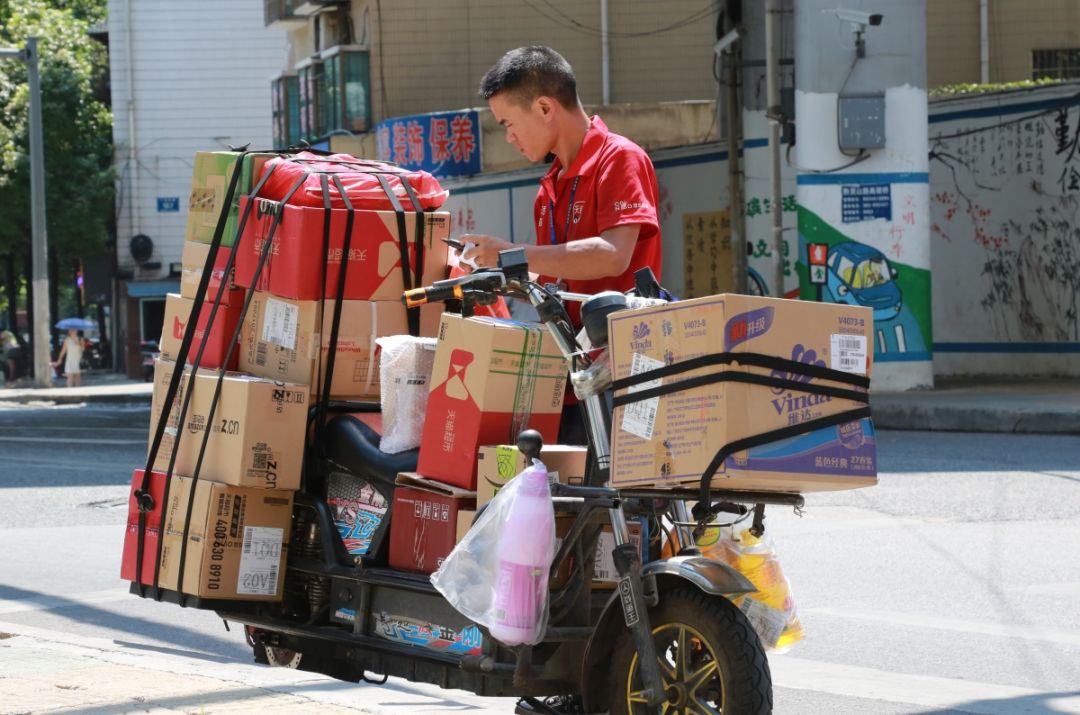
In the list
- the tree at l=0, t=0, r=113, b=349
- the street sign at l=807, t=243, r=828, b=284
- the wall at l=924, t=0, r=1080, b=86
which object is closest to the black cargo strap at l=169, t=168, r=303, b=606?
the street sign at l=807, t=243, r=828, b=284

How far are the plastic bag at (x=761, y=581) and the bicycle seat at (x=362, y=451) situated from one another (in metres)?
0.95

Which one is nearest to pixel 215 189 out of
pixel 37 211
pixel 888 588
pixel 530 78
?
pixel 530 78

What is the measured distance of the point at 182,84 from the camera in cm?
4675

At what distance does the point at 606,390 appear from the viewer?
14.0 ft

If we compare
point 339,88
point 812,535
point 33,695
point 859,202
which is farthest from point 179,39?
point 33,695

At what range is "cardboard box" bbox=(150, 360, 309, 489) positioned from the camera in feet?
16.6

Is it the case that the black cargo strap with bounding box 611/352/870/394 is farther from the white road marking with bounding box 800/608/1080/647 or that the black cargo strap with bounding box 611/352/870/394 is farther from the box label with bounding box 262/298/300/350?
the white road marking with bounding box 800/608/1080/647

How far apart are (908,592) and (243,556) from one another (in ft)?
12.3

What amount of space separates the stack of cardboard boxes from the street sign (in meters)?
14.1

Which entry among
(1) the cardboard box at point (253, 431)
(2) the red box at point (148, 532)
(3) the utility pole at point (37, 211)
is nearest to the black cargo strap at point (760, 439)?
(1) the cardboard box at point (253, 431)

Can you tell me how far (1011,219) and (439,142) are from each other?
12107mm

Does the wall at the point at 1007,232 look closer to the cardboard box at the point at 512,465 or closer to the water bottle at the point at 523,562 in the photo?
the cardboard box at the point at 512,465

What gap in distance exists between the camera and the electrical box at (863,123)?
18375mm

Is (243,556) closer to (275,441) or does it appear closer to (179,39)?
(275,441)
